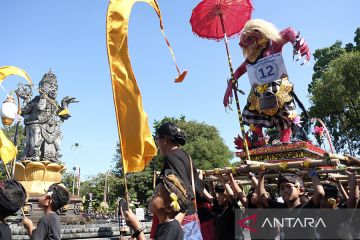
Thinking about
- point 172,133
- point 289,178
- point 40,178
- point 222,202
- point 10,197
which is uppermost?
point 172,133

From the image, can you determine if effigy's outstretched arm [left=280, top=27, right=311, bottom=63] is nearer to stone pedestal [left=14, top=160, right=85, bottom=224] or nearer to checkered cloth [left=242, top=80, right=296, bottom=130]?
checkered cloth [left=242, top=80, right=296, bottom=130]

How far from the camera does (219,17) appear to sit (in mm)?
7211

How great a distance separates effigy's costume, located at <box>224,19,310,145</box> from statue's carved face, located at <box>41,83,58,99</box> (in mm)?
10819

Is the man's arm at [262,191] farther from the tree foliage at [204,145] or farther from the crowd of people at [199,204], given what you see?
the tree foliage at [204,145]

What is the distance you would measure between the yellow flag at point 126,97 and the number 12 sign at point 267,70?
11.0 feet

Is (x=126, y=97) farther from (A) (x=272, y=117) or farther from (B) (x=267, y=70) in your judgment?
(A) (x=272, y=117)

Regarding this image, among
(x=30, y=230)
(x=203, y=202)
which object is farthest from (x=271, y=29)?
(x=30, y=230)

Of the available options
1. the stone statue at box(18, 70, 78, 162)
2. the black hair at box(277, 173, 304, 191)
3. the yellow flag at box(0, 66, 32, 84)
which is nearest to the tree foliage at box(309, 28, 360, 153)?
the stone statue at box(18, 70, 78, 162)

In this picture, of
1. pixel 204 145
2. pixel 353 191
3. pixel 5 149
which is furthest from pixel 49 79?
pixel 204 145

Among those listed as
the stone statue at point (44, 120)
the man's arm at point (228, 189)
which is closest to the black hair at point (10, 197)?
the man's arm at point (228, 189)

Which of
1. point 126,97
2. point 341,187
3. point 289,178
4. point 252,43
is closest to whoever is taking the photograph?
point 126,97

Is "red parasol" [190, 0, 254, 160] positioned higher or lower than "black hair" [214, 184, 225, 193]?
higher

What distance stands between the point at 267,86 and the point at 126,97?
13.4 ft

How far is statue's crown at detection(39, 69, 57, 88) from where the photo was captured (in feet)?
52.4
